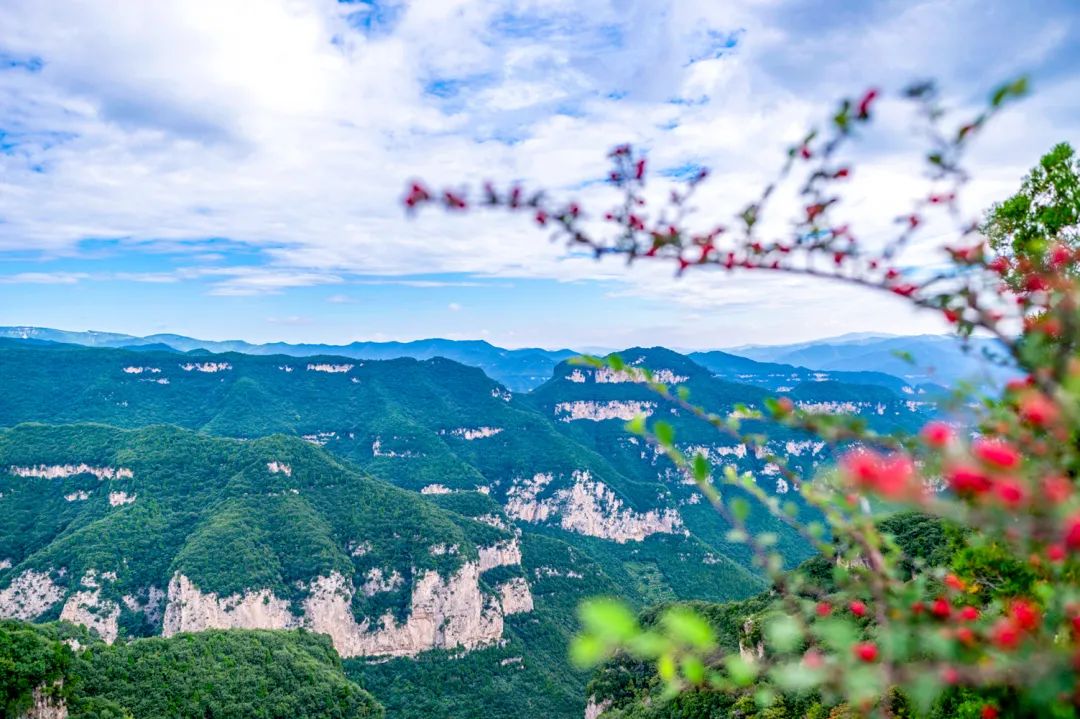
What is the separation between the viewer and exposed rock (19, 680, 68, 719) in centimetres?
3522

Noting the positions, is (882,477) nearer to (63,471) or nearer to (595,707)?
(595,707)

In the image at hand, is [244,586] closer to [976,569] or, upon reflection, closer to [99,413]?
[976,569]

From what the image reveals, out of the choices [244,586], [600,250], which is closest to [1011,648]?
[600,250]

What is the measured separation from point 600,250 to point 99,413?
20644 centimetres

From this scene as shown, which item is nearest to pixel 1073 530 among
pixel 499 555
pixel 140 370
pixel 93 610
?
pixel 93 610

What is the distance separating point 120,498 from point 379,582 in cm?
4915

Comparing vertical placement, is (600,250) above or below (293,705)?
above

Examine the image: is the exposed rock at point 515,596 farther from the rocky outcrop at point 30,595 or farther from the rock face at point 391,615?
the rocky outcrop at point 30,595

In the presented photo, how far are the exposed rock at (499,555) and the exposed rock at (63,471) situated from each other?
224ft

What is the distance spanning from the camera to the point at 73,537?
88.2 meters

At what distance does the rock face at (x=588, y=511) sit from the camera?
15762 centimetres

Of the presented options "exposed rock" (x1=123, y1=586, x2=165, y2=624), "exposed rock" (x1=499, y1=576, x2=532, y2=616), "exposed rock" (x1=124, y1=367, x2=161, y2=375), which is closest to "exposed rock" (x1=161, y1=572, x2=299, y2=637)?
"exposed rock" (x1=123, y1=586, x2=165, y2=624)

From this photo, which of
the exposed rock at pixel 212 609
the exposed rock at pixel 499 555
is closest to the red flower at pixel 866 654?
the exposed rock at pixel 212 609

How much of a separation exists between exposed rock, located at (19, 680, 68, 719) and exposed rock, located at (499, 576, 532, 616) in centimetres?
7330
